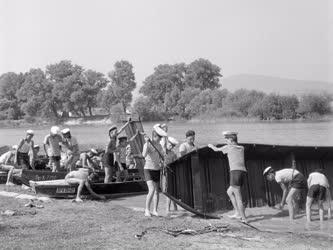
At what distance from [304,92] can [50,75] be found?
5643cm

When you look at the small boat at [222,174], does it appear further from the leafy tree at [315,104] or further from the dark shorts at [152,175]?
the leafy tree at [315,104]

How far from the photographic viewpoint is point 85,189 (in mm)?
12672

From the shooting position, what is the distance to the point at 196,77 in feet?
367

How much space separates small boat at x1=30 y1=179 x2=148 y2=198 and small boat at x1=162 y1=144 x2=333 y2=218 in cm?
299

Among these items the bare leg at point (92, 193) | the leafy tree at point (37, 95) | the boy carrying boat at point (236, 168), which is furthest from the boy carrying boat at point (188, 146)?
the leafy tree at point (37, 95)

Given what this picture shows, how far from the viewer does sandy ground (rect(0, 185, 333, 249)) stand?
318 inches

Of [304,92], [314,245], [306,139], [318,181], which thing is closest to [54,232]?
[314,245]

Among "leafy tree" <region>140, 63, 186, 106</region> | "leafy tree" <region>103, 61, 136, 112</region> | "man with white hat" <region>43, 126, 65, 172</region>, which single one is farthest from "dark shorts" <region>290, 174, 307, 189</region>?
"leafy tree" <region>103, 61, 136, 112</region>

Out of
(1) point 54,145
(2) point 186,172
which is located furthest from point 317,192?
(1) point 54,145

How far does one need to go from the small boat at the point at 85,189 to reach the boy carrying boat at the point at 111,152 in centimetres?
31

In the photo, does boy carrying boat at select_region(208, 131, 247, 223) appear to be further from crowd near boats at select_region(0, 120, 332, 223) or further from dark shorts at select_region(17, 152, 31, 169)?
dark shorts at select_region(17, 152, 31, 169)

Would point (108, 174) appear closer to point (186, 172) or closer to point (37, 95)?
point (186, 172)

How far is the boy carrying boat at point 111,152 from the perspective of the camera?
1274cm

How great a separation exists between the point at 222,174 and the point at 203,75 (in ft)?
338
